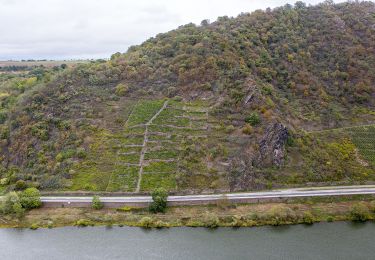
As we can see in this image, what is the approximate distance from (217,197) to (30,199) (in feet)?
102

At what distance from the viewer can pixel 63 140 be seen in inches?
2911

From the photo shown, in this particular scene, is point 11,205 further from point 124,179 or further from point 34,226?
point 124,179

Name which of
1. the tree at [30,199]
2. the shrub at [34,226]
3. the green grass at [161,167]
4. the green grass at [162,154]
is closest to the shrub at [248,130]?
the green grass at [162,154]

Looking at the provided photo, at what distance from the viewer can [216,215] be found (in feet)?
187

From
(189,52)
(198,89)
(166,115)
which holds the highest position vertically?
(189,52)

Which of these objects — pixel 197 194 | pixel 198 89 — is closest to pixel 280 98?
pixel 198 89

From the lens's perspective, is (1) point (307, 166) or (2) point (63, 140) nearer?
(1) point (307, 166)

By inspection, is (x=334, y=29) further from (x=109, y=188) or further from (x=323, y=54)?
(x=109, y=188)

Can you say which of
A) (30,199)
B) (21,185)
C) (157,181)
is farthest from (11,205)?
(157,181)

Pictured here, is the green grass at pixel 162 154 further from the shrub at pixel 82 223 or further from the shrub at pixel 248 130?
the shrub at pixel 82 223

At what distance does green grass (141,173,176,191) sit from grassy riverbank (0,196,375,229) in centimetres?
526

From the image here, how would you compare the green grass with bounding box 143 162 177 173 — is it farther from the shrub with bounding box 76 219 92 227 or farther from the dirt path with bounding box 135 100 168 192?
the shrub with bounding box 76 219 92 227

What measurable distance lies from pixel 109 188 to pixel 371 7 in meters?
97.0

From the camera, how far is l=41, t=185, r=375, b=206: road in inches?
2404
